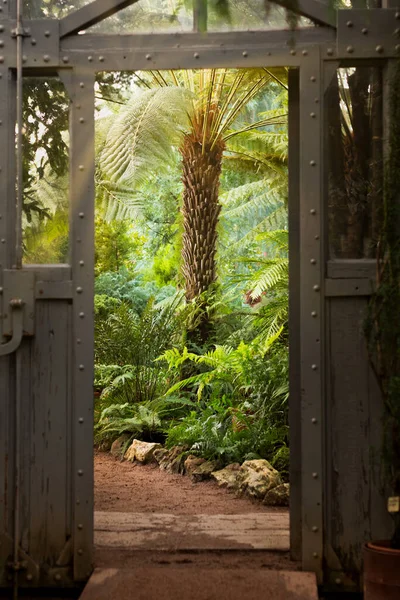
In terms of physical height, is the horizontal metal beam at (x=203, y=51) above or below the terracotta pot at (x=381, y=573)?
above

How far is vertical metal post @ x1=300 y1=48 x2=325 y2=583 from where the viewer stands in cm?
405

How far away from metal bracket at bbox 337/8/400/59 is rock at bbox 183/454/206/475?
14.9 feet

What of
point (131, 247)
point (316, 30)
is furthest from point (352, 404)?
point (131, 247)

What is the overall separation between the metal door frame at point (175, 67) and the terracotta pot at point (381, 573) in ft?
1.41

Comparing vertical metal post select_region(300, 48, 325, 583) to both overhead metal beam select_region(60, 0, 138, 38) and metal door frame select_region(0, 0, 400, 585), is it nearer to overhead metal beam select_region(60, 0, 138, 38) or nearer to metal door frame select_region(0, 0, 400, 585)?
metal door frame select_region(0, 0, 400, 585)

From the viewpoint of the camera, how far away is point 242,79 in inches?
385

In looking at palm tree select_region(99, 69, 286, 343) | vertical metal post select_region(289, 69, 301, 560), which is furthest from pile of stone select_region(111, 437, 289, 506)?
palm tree select_region(99, 69, 286, 343)

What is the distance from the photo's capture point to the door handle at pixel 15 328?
4.03m

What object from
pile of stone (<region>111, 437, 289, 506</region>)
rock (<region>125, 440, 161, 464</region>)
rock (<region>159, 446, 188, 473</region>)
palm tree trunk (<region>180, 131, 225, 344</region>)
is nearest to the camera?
pile of stone (<region>111, 437, 289, 506</region>)

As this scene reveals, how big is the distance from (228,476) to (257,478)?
537 millimetres

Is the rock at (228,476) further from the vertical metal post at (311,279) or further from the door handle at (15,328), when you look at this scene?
the door handle at (15,328)

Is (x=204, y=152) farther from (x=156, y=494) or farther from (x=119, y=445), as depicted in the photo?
(x=156, y=494)

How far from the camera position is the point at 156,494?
6.81 m

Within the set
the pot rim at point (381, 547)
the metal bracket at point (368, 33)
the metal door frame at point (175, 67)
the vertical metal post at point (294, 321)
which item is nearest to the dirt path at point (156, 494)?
the vertical metal post at point (294, 321)
